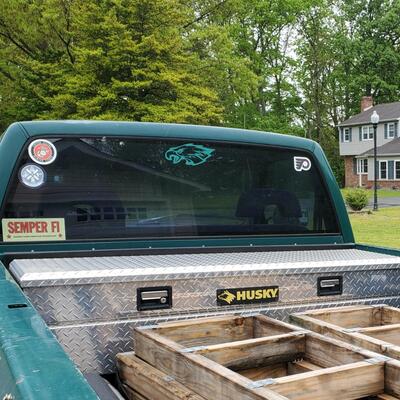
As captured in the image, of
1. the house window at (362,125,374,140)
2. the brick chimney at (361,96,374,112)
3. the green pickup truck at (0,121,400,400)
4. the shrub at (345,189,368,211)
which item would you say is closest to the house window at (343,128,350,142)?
the house window at (362,125,374,140)

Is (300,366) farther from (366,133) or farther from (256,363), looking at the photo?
(366,133)

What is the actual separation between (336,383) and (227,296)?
0.83 metres

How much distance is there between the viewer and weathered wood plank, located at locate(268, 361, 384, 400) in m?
1.81

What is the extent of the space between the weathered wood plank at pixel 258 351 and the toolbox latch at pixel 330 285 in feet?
1.77

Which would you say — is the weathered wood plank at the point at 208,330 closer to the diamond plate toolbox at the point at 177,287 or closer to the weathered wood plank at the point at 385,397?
the diamond plate toolbox at the point at 177,287

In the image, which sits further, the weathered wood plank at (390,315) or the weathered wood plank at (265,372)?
the weathered wood plank at (390,315)

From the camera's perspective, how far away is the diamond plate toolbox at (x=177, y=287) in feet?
7.66

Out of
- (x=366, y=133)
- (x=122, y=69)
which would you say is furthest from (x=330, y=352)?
(x=366, y=133)

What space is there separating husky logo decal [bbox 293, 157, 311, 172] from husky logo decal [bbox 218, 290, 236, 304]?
121 centimetres

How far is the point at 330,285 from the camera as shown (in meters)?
2.88

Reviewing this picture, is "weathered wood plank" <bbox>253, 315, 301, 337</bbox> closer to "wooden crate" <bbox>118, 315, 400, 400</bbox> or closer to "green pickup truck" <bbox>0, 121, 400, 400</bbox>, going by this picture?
"wooden crate" <bbox>118, 315, 400, 400</bbox>

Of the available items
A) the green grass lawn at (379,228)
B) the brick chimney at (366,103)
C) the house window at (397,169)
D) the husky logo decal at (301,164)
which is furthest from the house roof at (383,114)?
the husky logo decal at (301,164)

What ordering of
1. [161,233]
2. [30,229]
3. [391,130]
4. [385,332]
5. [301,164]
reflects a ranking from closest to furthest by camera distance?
[385,332]
[30,229]
[161,233]
[301,164]
[391,130]

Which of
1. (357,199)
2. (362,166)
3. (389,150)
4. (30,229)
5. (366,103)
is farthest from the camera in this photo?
(366,103)
